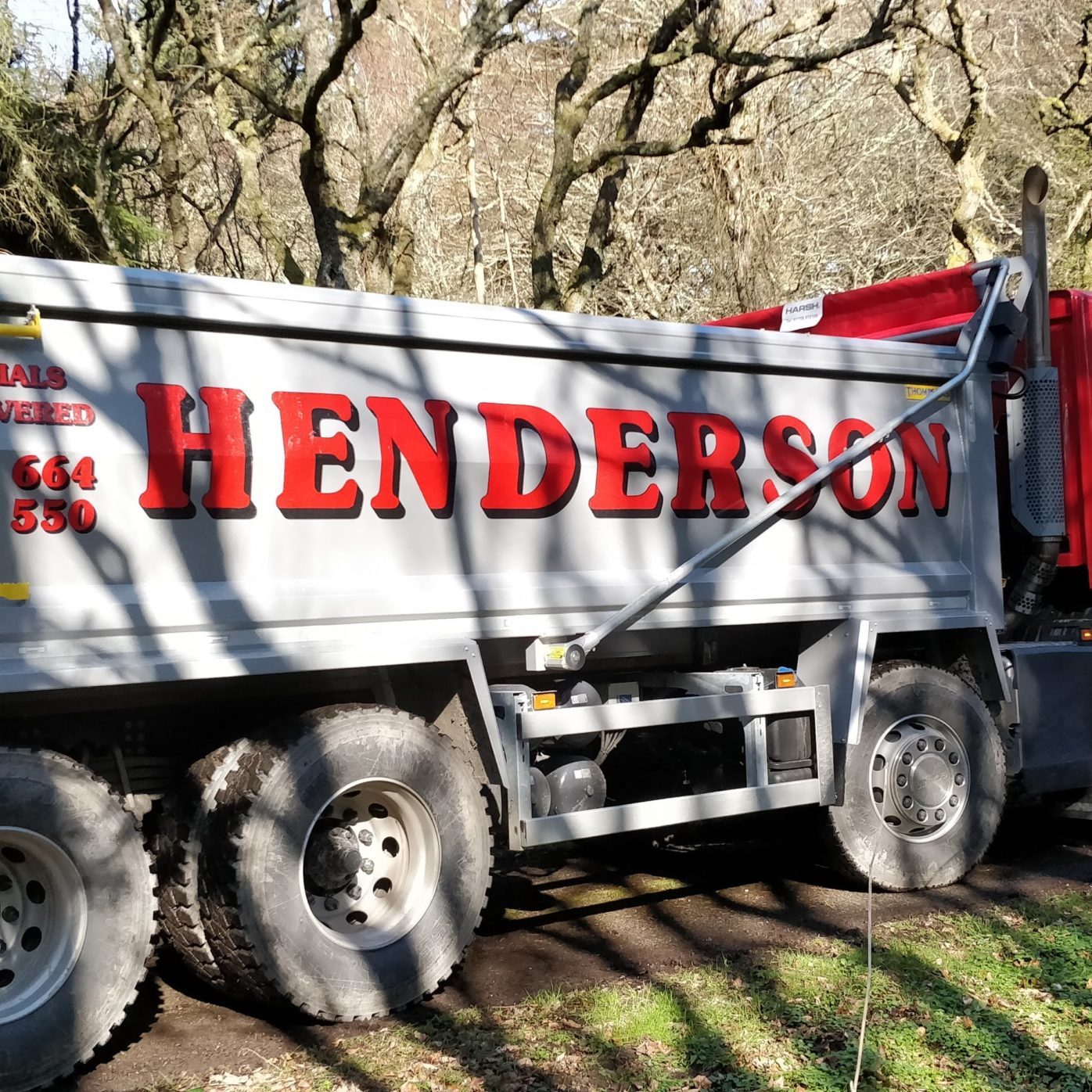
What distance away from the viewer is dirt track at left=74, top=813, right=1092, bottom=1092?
471cm

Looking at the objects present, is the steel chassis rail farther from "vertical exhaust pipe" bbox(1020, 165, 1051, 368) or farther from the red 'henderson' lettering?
"vertical exhaust pipe" bbox(1020, 165, 1051, 368)

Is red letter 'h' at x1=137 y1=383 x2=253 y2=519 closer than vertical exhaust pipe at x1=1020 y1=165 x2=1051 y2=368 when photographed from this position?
Yes

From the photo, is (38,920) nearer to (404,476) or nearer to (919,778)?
(404,476)

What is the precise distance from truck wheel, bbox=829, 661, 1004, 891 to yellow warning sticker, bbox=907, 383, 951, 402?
1284mm

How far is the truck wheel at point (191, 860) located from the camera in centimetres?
478

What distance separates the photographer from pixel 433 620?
17.1 feet

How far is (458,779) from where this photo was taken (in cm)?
516

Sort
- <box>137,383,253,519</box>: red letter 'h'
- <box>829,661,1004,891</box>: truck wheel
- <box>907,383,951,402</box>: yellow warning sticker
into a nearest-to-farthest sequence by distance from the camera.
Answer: <box>137,383,253,519</box>: red letter 'h'
<box>829,661,1004,891</box>: truck wheel
<box>907,383,951,402</box>: yellow warning sticker

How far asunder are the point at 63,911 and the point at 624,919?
270cm

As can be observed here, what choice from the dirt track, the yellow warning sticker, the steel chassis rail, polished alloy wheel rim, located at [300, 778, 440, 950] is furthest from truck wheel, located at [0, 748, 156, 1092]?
the yellow warning sticker

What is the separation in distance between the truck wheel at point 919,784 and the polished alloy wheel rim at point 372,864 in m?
2.24

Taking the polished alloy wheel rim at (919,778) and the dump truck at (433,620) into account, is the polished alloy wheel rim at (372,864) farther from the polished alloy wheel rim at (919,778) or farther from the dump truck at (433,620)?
the polished alloy wheel rim at (919,778)

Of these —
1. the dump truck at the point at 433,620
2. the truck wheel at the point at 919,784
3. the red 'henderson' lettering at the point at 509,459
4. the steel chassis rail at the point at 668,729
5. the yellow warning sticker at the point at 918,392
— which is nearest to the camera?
the dump truck at the point at 433,620

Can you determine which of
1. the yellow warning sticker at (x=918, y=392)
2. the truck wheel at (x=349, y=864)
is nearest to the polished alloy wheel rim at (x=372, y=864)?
the truck wheel at (x=349, y=864)
